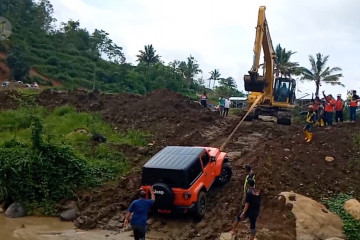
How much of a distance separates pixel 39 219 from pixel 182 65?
66.8 m

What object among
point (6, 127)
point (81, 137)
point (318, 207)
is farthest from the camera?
point (6, 127)

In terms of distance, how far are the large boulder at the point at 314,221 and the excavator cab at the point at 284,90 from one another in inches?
544

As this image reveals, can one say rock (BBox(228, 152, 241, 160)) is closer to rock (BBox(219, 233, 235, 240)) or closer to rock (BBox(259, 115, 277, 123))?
rock (BBox(219, 233, 235, 240))

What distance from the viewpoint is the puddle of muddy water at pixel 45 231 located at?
11.4m

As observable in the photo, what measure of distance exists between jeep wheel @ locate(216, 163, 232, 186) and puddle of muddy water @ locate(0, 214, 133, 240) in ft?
11.4

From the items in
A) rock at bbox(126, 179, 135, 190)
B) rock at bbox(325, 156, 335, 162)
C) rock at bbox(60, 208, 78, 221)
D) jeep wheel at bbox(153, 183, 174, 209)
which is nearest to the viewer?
jeep wheel at bbox(153, 183, 174, 209)

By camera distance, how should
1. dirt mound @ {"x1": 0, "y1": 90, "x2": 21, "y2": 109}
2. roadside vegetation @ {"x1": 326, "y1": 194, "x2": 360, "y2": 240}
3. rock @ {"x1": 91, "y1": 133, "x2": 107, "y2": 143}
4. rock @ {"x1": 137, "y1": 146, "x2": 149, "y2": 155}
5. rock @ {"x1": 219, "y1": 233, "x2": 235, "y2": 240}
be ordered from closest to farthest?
rock @ {"x1": 219, "y1": 233, "x2": 235, "y2": 240}
roadside vegetation @ {"x1": 326, "y1": 194, "x2": 360, "y2": 240}
rock @ {"x1": 137, "y1": 146, "x2": 149, "y2": 155}
rock @ {"x1": 91, "y1": 133, "x2": 107, "y2": 143}
dirt mound @ {"x1": 0, "y1": 90, "x2": 21, "y2": 109}

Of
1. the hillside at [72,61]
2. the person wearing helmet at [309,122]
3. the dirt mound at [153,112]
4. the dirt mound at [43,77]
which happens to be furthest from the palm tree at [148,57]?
the person wearing helmet at [309,122]

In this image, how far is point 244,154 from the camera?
17.4m

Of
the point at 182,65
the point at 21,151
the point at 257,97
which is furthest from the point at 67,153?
the point at 182,65

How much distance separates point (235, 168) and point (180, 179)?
4.55 meters

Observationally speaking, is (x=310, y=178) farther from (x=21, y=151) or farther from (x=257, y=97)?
(x=257, y=97)

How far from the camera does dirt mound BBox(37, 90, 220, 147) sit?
2080 cm

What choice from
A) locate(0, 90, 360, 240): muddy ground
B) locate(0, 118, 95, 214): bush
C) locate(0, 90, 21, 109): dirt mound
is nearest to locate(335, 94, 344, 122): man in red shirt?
locate(0, 90, 360, 240): muddy ground
